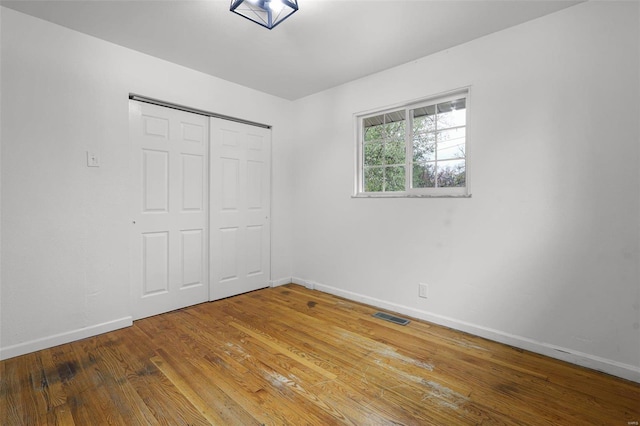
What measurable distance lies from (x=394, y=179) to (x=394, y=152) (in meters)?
0.30

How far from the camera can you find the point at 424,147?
10.1 feet

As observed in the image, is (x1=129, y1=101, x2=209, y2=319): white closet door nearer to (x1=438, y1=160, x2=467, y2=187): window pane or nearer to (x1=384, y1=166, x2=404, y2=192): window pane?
(x1=384, y1=166, x2=404, y2=192): window pane

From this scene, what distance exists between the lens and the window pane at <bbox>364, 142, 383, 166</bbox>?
347cm

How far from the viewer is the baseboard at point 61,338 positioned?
2256 mm

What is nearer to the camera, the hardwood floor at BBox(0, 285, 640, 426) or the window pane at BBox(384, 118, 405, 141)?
the hardwood floor at BBox(0, 285, 640, 426)

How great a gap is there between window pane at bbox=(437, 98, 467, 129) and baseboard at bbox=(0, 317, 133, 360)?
354 centimetres

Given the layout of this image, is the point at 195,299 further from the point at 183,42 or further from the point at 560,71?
the point at 560,71

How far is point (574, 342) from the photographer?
2191 millimetres

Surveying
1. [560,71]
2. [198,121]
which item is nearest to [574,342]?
[560,71]

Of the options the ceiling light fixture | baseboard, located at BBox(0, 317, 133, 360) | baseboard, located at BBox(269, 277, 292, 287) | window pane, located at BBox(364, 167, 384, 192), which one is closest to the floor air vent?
window pane, located at BBox(364, 167, 384, 192)

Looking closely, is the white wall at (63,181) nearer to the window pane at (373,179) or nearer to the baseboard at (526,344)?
the window pane at (373,179)

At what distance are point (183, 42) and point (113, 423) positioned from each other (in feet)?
9.46

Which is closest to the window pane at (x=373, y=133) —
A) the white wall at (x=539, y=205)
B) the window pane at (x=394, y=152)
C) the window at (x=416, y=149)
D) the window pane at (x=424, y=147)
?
the window at (x=416, y=149)

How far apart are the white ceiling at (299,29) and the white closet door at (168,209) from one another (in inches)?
26.2
